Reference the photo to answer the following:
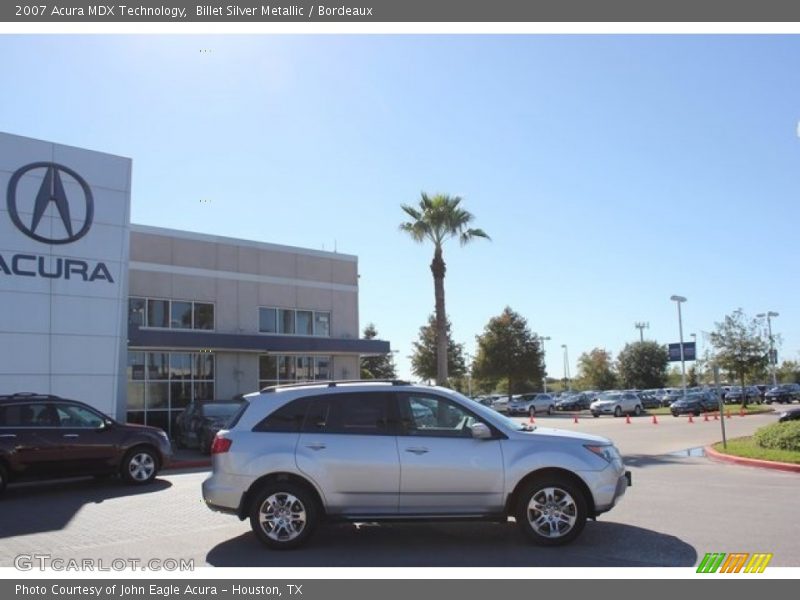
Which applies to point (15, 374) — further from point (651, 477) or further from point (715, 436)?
point (715, 436)

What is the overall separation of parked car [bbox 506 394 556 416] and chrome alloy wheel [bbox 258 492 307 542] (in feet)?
136

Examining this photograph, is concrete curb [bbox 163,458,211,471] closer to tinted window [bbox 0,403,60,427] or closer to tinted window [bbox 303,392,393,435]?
tinted window [bbox 0,403,60,427]

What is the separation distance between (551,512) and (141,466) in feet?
29.5

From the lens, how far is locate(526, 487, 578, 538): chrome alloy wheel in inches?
301

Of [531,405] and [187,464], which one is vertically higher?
[531,405]

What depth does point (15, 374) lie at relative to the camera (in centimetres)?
1747

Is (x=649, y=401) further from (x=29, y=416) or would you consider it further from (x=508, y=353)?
(x=29, y=416)

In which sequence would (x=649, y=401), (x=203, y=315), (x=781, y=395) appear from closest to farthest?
(x=203, y=315), (x=649, y=401), (x=781, y=395)

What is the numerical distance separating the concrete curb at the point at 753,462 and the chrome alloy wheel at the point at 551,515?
28.1ft

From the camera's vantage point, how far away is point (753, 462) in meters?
15.3

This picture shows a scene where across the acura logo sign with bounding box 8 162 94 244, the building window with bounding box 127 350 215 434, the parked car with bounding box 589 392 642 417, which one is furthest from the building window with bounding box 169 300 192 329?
the parked car with bounding box 589 392 642 417

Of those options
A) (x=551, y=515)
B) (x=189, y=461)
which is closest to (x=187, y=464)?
(x=189, y=461)
